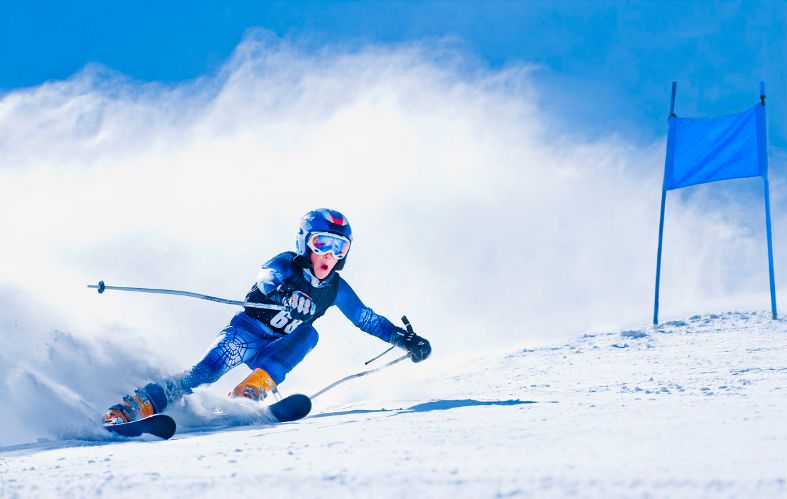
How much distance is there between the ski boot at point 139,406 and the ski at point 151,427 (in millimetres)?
290

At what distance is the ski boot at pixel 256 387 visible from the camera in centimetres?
505

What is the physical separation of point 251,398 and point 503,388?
5.84ft

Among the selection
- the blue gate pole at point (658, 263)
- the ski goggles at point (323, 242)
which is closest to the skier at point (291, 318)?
the ski goggles at point (323, 242)

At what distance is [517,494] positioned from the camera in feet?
6.92

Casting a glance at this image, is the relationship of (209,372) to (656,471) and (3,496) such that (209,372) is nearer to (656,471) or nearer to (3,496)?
(3,496)

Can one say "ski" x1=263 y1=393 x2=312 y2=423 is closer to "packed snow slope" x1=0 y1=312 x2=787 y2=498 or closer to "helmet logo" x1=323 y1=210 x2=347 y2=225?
"packed snow slope" x1=0 y1=312 x2=787 y2=498

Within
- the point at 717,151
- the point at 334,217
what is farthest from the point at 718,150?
the point at 334,217

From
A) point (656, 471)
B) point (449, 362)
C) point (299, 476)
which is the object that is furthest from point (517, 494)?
point (449, 362)

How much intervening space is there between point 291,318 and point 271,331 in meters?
0.17

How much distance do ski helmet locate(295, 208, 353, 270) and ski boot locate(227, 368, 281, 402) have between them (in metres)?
1.03

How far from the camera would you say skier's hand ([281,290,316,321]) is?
213 inches

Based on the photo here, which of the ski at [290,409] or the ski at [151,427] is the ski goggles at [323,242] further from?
the ski at [151,427]

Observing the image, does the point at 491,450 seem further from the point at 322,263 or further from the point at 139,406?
the point at 322,263

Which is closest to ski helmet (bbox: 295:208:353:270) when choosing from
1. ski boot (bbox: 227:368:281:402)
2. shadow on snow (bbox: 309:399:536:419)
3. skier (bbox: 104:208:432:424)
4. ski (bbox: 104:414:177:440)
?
skier (bbox: 104:208:432:424)
